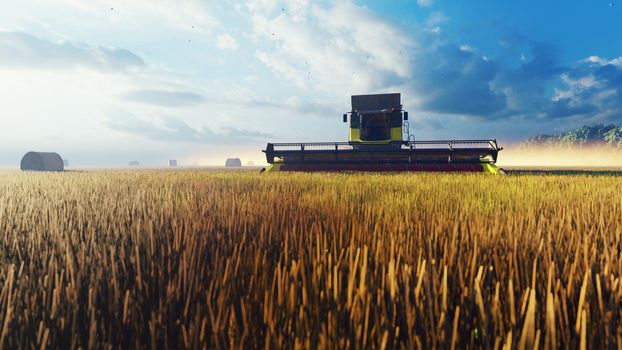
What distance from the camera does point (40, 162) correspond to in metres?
26.3

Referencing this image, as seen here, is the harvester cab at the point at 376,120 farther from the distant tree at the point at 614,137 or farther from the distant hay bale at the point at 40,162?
the distant tree at the point at 614,137

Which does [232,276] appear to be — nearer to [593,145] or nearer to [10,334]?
[10,334]

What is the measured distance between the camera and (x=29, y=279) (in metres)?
1.38

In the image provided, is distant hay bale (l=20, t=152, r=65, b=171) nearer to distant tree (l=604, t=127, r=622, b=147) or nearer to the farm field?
the farm field

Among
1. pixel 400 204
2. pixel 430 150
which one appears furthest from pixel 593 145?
pixel 400 204

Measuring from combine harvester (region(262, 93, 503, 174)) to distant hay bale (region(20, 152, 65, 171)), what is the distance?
2274 cm

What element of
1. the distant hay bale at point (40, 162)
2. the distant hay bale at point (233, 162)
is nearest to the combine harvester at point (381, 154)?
the distant hay bale at point (40, 162)

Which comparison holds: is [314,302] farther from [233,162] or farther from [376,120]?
[233,162]

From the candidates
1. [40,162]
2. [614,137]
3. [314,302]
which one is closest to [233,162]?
[40,162]

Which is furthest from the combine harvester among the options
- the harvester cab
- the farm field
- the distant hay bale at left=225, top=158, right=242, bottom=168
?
the distant hay bale at left=225, top=158, right=242, bottom=168

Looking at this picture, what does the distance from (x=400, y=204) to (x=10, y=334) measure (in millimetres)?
3275

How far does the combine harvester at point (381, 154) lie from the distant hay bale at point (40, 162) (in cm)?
2274

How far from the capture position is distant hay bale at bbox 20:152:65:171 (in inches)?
1035

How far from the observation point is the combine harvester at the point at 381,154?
11.7m
